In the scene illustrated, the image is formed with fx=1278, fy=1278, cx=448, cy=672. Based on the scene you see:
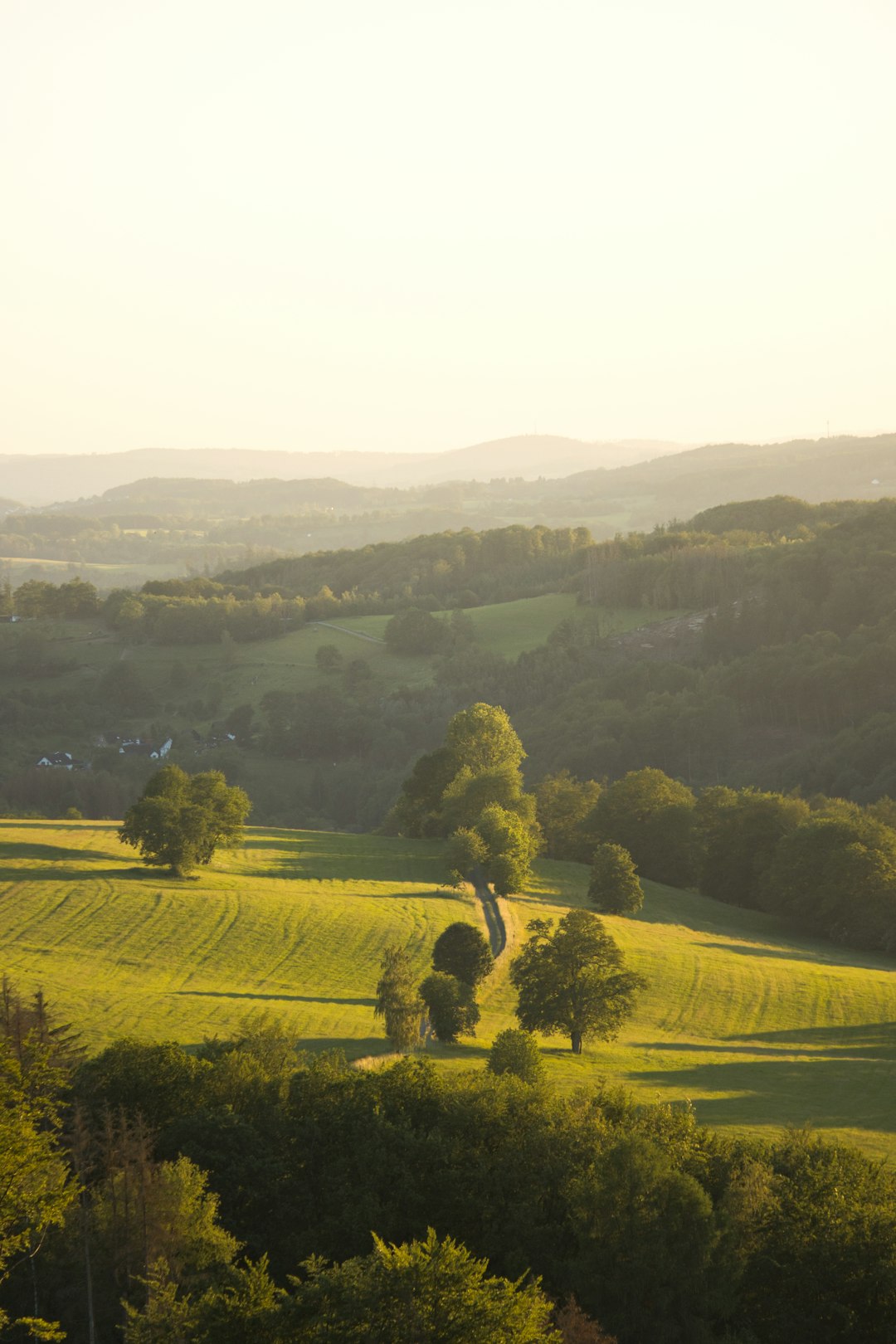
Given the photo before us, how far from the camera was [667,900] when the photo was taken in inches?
2884

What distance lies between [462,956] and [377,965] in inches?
210

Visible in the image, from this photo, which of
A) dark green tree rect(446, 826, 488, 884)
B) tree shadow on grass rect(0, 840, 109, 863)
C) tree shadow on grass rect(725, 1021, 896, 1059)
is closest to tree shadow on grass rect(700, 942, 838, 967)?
tree shadow on grass rect(725, 1021, 896, 1059)

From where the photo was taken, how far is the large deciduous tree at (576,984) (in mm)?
45812

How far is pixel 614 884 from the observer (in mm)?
65875

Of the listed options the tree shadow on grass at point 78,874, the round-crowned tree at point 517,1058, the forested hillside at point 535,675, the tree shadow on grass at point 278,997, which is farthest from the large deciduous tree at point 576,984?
the forested hillside at point 535,675

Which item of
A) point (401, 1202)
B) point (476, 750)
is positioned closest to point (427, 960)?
point (401, 1202)

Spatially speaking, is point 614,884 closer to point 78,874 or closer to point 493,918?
point 493,918

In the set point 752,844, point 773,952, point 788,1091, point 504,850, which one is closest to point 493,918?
point 504,850

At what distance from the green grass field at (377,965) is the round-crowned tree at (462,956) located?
1494 mm

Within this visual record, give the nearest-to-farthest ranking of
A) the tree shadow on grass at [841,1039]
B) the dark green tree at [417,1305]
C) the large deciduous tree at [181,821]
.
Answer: the dark green tree at [417,1305], the tree shadow on grass at [841,1039], the large deciduous tree at [181,821]

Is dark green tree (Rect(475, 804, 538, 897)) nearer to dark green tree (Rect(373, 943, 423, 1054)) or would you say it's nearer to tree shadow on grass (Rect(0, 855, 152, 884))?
tree shadow on grass (Rect(0, 855, 152, 884))

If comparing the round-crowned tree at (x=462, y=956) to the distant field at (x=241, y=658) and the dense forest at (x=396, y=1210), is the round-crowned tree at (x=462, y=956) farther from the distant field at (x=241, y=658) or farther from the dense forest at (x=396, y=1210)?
the distant field at (x=241, y=658)

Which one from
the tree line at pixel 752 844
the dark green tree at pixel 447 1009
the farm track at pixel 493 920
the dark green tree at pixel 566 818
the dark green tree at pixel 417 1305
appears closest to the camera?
the dark green tree at pixel 417 1305

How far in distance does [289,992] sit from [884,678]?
106038 mm
